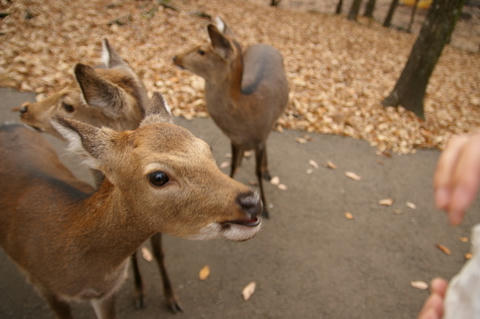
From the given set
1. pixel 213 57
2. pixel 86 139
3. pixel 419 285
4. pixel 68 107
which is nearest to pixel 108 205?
pixel 86 139

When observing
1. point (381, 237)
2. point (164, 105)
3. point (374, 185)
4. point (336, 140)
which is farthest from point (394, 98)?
point (164, 105)

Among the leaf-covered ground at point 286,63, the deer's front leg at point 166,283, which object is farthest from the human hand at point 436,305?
the leaf-covered ground at point 286,63

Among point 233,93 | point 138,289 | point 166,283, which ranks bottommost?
point 138,289

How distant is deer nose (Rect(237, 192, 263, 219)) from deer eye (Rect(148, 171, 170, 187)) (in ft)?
1.34

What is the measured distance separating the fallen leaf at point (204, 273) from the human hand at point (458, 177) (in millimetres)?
2894

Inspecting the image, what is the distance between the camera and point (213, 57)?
3684 mm

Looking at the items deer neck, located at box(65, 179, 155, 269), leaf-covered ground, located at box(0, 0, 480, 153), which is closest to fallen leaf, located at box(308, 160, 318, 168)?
leaf-covered ground, located at box(0, 0, 480, 153)

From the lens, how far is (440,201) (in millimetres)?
860

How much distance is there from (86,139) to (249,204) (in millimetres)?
968

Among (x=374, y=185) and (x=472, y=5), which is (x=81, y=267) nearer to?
(x=374, y=185)

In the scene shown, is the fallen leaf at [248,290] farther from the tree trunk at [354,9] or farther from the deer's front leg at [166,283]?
the tree trunk at [354,9]

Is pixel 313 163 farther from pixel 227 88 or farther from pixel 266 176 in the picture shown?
pixel 227 88

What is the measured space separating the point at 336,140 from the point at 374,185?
1260mm

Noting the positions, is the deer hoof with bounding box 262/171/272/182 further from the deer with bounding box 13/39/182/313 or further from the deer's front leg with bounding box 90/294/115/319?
the deer's front leg with bounding box 90/294/115/319
